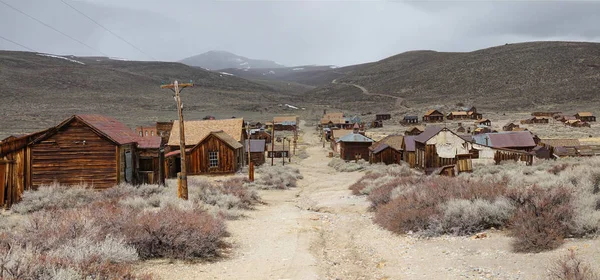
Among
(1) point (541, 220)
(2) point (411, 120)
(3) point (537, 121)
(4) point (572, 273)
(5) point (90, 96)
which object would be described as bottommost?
(4) point (572, 273)

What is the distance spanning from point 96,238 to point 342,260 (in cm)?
468

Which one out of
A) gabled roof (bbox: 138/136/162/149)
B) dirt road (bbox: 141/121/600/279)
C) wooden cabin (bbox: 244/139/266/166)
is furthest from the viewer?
wooden cabin (bbox: 244/139/266/166)

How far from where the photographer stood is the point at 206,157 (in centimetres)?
2828

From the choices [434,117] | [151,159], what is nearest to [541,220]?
[151,159]

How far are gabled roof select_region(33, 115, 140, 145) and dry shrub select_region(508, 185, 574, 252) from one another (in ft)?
49.2

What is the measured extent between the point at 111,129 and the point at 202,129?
44.4 feet

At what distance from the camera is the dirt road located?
6.92 meters

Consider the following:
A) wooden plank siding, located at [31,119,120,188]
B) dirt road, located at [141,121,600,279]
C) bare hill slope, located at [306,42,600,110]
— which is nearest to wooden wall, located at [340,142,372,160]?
wooden plank siding, located at [31,119,120,188]

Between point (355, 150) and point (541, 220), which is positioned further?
point (355, 150)

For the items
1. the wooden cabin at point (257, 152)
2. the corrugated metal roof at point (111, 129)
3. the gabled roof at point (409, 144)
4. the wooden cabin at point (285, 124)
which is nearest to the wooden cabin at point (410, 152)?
the gabled roof at point (409, 144)

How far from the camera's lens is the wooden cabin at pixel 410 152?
30.1 meters

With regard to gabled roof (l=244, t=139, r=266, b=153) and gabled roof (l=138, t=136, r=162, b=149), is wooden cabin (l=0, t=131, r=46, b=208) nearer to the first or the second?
gabled roof (l=138, t=136, r=162, b=149)

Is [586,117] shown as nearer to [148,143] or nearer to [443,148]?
[443,148]

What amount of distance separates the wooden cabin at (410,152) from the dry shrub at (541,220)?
818 inches
